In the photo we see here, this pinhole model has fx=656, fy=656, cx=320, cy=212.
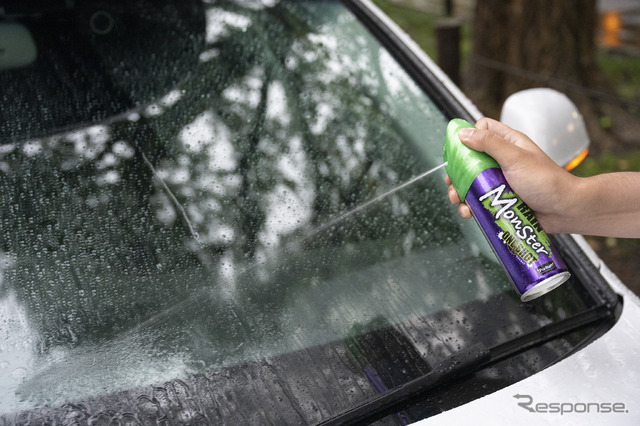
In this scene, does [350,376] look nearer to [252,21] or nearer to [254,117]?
[254,117]

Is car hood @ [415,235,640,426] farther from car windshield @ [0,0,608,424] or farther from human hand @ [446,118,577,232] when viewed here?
human hand @ [446,118,577,232]

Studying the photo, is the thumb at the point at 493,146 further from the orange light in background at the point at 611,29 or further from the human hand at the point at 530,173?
the orange light in background at the point at 611,29

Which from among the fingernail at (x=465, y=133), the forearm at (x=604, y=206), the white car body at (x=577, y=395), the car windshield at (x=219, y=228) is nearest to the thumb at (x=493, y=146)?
the fingernail at (x=465, y=133)

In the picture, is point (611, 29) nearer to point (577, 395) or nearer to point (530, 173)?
point (530, 173)

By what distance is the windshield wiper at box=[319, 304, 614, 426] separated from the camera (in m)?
1.34

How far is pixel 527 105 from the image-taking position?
2.05 m

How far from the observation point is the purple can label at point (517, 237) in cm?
145

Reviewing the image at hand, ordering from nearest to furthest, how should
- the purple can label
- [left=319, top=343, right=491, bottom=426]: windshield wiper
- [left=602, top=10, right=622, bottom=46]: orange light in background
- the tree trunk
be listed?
1. [left=319, top=343, right=491, bottom=426]: windshield wiper
2. the purple can label
3. the tree trunk
4. [left=602, top=10, right=622, bottom=46]: orange light in background

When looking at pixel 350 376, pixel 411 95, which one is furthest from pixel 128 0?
pixel 350 376

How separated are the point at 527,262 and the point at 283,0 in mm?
1360

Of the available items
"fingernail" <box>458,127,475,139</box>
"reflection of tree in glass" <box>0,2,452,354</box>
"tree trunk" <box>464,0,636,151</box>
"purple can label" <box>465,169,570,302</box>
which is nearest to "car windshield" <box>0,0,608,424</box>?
"reflection of tree in glass" <box>0,2,452,354</box>

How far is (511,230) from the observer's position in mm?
1463

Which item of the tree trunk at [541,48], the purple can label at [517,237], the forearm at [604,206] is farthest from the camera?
the tree trunk at [541,48]

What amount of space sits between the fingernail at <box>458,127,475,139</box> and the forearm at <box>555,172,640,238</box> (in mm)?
292
